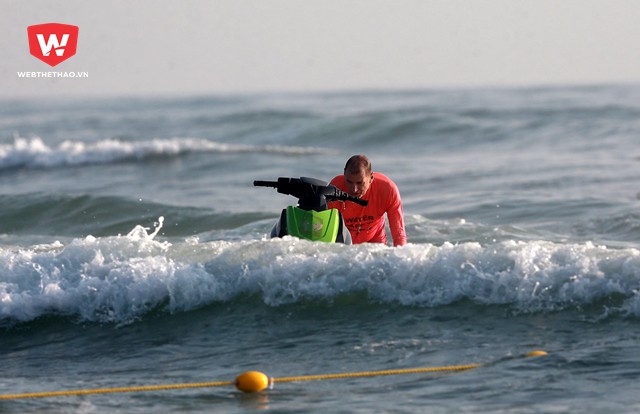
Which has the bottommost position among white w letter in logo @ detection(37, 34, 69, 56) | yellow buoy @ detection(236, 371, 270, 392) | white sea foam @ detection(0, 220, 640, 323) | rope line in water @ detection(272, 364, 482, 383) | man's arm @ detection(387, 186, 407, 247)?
rope line in water @ detection(272, 364, 482, 383)

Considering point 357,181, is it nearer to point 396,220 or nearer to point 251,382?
point 396,220

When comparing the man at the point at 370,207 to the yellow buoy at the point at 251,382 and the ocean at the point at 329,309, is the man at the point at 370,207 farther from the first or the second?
the yellow buoy at the point at 251,382

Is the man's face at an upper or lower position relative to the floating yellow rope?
upper

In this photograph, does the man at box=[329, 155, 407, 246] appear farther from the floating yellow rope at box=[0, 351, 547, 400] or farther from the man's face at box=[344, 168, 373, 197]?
the floating yellow rope at box=[0, 351, 547, 400]

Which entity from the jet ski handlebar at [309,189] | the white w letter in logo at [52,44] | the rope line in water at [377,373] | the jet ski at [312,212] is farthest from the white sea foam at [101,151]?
the rope line in water at [377,373]

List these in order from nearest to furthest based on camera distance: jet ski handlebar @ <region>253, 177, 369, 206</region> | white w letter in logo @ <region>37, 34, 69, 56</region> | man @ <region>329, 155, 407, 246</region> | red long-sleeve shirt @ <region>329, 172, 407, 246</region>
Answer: jet ski handlebar @ <region>253, 177, 369, 206</region> < man @ <region>329, 155, 407, 246</region> < red long-sleeve shirt @ <region>329, 172, 407, 246</region> < white w letter in logo @ <region>37, 34, 69, 56</region>

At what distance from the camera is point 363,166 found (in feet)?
29.1

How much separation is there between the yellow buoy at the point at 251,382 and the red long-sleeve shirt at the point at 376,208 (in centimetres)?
253

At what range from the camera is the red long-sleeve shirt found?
9414 mm

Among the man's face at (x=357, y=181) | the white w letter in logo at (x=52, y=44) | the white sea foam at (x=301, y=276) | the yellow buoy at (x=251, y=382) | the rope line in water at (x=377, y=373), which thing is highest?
the white w letter in logo at (x=52, y=44)

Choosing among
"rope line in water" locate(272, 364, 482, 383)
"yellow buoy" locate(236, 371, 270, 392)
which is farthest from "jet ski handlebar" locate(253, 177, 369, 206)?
"yellow buoy" locate(236, 371, 270, 392)

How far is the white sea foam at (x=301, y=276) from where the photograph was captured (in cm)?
877

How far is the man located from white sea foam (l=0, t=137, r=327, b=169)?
1638 cm

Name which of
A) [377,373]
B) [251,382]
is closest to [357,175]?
[377,373]
